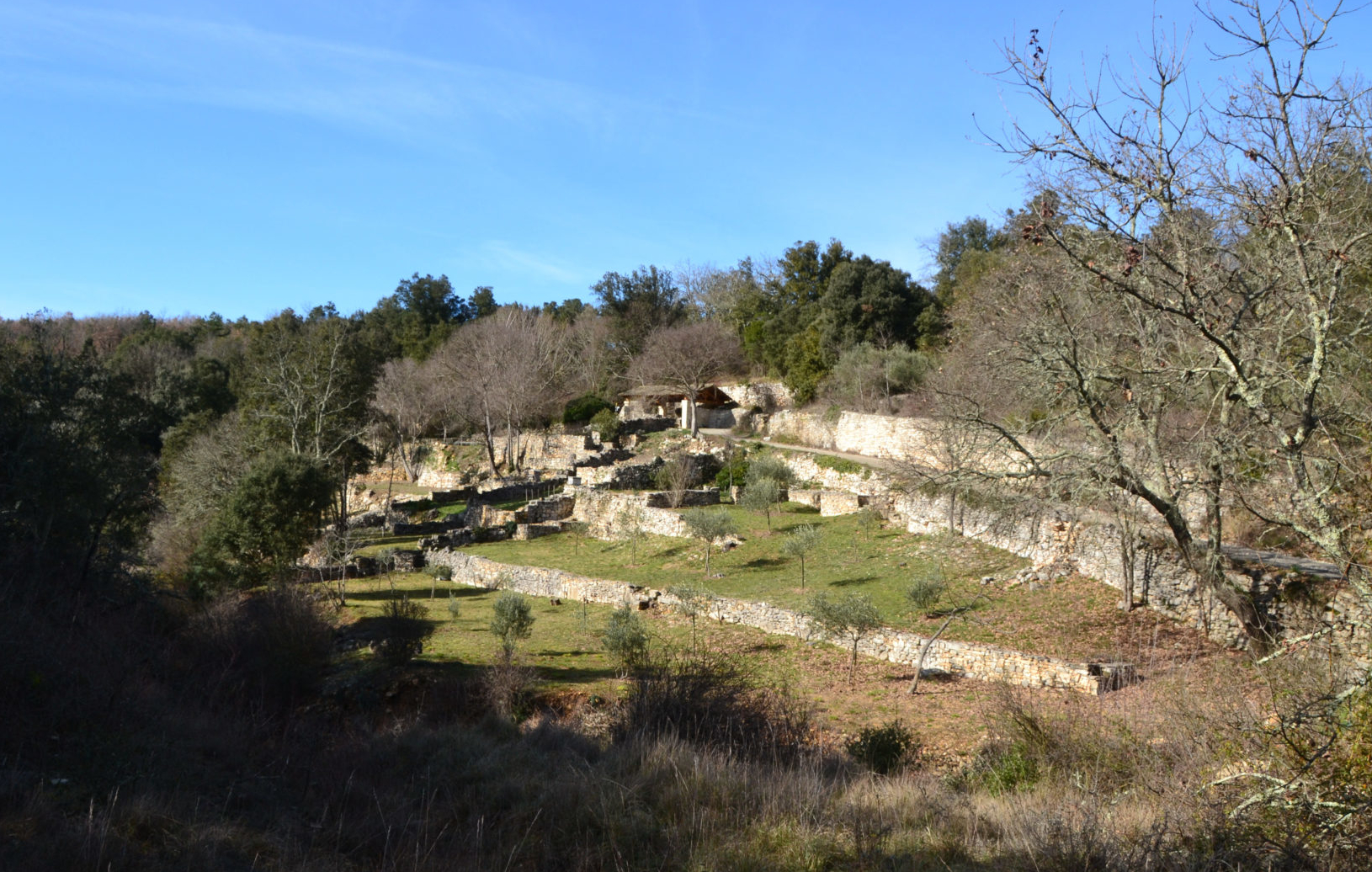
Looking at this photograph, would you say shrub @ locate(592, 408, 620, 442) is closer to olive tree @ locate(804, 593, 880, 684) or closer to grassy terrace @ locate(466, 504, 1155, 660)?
grassy terrace @ locate(466, 504, 1155, 660)

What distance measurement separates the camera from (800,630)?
1603 cm

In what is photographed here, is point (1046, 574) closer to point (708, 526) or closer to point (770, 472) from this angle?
point (708, 526)

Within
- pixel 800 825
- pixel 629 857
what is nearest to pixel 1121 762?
pixel 800 825

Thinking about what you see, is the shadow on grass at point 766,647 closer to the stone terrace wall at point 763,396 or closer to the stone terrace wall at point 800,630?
the stone terrace wall at point 800,630

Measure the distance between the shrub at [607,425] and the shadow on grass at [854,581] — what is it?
24836 mm

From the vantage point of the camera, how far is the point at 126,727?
7.86m

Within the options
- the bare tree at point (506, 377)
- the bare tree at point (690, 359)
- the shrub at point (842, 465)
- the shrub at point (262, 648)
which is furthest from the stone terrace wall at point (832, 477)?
the shrub at point (262, 648)

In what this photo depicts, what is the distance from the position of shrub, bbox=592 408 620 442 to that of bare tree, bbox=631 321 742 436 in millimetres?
3827

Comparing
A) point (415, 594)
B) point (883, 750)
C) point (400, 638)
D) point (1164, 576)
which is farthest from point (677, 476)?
point (883, 750)

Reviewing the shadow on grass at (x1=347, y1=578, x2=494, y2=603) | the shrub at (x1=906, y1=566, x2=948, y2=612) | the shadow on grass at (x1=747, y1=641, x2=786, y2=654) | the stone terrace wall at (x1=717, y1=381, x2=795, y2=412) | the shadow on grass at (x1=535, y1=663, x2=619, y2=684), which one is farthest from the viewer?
the stone terrace wall at (x1=717, y1=381, x2=795, y2=412)

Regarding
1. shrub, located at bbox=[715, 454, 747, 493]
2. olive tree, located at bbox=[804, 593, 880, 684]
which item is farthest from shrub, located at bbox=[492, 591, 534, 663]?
shrub, located at bbox=[715, 454, 747, 493]

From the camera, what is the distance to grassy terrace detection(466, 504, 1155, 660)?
1414 centimetres

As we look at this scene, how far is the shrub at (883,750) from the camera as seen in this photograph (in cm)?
881

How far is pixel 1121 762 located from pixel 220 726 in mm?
8721
